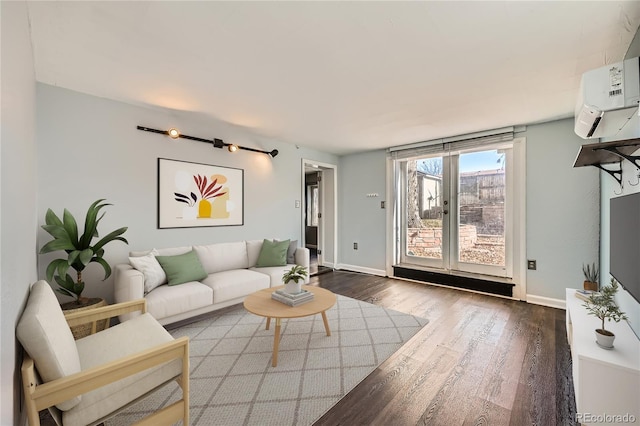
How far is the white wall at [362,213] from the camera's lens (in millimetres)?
5004

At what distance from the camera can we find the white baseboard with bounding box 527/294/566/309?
3305 millimetres

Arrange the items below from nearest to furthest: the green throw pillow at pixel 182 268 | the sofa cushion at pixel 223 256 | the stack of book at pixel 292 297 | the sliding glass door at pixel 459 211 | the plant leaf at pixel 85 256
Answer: the plant leaf at pixel 85 256
the stack of book at pixel 292 297
the green throw pillow at pixel 182 268
the sofa cushion at pixel 223 256
the sliding glass door at pixel 459 211

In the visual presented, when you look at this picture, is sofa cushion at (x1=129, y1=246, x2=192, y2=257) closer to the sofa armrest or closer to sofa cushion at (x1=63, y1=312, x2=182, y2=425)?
the sofa armrest

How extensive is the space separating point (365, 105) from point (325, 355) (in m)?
2.49

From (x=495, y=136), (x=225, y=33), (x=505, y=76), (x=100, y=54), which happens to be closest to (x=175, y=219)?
(x=100, y=54)

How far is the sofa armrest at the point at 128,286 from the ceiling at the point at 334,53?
175cm

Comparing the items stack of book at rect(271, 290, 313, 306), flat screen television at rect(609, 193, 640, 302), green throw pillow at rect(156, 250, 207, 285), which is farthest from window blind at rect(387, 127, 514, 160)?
green throw pillow at rect(156, 250, 207, 285)

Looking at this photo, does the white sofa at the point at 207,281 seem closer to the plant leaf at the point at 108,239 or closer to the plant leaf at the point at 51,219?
the plant leaf at the point at 108,239

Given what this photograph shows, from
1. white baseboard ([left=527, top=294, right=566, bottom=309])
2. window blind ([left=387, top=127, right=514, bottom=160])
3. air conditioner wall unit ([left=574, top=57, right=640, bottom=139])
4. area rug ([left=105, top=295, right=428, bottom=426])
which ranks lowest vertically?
area rug ([left=105, top=295, right=428, bottom=426])

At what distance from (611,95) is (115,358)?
3367mm

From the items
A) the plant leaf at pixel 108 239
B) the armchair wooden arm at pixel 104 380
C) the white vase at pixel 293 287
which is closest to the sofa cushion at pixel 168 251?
the plant leaf at pixel 108 239

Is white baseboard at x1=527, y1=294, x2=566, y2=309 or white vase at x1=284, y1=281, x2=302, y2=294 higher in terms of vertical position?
white vase at x1=284, y1=281, x2=302, y2=294

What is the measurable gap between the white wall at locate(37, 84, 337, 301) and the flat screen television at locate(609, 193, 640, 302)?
3834 mm

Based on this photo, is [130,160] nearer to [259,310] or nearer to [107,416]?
[259,310]
